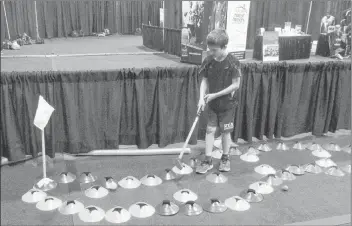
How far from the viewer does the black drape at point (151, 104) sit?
13.9ft

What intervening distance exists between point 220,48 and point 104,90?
164cm

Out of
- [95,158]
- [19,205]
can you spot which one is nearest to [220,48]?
[95,158]

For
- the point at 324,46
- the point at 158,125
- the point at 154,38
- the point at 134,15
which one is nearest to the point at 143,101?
the point at 158,125

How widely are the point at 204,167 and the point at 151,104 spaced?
1.15m

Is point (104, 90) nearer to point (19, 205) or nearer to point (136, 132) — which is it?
point (136, 132)

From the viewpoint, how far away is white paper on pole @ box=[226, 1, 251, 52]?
5340 millimetres

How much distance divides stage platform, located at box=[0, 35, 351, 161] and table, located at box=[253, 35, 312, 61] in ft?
2.03

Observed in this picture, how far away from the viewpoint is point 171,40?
6.41 metres

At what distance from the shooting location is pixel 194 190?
381 cm

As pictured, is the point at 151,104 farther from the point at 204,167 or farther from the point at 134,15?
the point at 134,15

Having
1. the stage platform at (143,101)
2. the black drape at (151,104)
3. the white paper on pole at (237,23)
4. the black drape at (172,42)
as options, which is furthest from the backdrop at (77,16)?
the white paper on pole at (237,23)

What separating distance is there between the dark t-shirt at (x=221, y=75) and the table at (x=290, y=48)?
1870 millimetres

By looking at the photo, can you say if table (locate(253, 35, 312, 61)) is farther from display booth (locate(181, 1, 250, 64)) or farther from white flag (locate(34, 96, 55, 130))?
white flag (locate(34, 96, 55, 130))

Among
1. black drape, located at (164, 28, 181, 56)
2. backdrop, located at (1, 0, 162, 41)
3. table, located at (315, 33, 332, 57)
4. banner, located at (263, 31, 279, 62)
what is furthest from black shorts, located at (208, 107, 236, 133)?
backdrop, located at (1, 0, 162, 41)
